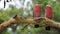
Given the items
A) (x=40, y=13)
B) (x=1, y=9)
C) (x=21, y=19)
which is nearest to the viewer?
(x=21, y=19)

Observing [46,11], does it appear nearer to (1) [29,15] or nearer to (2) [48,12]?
(2) [48,12]

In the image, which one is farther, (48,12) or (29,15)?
(29,15)

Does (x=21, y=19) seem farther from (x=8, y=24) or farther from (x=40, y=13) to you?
(x=40, y=13)

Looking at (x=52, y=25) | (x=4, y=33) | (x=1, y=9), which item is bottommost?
(x=4, y=33)

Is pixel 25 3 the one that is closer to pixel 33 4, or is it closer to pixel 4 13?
pixel 33 4

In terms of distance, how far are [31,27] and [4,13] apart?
0.92 feet

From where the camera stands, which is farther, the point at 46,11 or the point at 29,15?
the point at 29,15

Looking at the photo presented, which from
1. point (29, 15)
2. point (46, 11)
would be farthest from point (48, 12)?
point (29, 15)

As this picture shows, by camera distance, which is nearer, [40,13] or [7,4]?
[40,13]

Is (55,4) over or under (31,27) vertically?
over

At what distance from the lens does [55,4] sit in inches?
59.8

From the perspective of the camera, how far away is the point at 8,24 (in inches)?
52.9

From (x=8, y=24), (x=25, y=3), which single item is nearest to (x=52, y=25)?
(x=8, y=24)

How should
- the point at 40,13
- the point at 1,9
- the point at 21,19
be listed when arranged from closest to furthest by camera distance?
the point at 21,19 → the point at 40,13 → the point at 1,9
